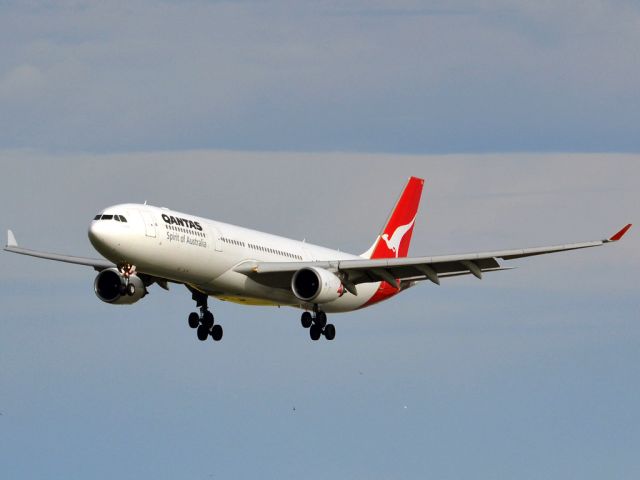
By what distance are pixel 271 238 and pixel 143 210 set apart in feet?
28.1

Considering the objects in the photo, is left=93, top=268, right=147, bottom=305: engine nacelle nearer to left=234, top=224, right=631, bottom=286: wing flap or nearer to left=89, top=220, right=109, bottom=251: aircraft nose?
left=234, top=224, right=631, bottom=286: wing flap

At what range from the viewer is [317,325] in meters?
58.6

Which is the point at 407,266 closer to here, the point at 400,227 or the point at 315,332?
the point at 315,332

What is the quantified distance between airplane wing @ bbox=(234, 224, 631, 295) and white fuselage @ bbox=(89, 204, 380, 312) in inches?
18.8

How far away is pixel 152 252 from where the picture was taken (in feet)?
166

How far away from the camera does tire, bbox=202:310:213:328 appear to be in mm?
59916

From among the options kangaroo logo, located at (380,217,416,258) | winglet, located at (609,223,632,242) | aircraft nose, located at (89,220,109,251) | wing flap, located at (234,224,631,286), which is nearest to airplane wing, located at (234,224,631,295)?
wing flap, located at (234,224,631,286)

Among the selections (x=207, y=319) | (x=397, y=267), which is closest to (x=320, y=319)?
(x=397, y=267)

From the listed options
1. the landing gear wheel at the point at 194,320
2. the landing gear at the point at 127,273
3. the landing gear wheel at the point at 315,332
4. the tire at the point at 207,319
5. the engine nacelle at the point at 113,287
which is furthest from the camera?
the landing gear wheel at the point at 194,320

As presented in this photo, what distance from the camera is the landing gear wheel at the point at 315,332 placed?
193 ft

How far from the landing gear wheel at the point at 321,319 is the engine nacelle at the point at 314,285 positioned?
2511mm

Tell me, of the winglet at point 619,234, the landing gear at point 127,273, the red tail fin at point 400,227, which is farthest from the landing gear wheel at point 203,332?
the winglet at point 619,234

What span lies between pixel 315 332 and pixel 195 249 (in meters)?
8.34

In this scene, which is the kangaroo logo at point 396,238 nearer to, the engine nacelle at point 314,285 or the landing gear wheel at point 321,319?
the landing gear wheel at point 321,319
